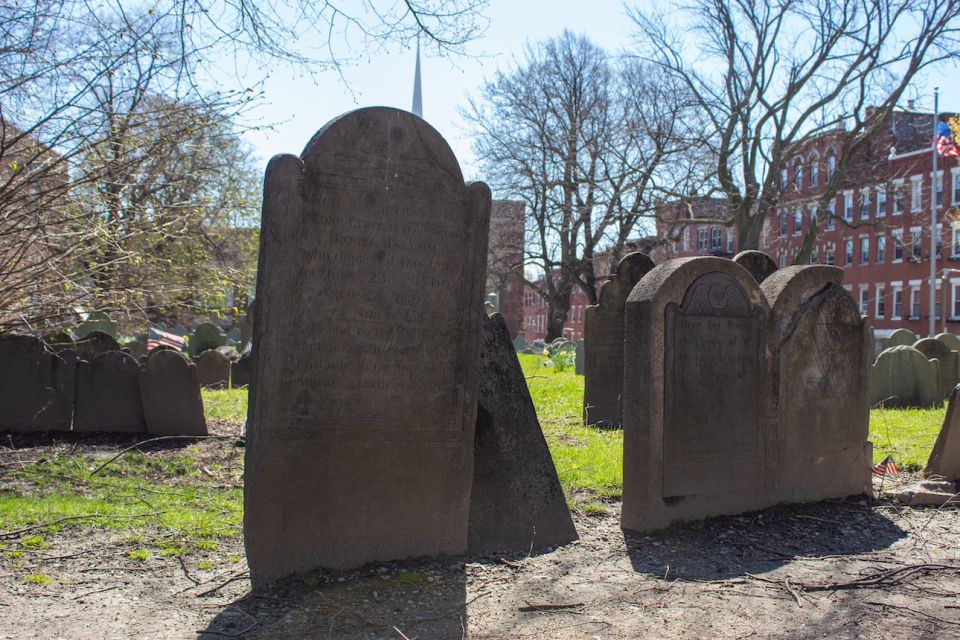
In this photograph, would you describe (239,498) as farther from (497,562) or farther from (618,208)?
(618,208)

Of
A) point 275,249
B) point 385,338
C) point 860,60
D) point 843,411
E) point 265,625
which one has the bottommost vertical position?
point 265,625

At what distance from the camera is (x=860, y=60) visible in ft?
78.3

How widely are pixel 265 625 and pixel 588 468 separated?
393cm

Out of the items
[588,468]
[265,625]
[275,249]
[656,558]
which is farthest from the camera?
[588,468]

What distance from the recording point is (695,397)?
18.0ft

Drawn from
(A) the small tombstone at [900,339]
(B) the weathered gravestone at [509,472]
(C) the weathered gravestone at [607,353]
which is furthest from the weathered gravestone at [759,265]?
(A) the small tombstone at [900,339]

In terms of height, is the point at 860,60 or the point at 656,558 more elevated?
the point at 860,60

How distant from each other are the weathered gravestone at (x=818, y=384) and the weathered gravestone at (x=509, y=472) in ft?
6.24

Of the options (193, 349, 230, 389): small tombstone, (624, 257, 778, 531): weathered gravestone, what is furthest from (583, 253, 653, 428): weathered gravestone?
(193, 349, 230, 389): small tombstone

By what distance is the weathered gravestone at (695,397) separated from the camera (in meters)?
5.27

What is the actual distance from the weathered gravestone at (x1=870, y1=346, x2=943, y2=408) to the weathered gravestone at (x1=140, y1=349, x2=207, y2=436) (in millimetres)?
9809

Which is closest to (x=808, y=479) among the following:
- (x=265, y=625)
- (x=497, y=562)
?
(x=497, y=562)

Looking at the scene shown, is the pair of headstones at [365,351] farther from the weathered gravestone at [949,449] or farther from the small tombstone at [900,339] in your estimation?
the small tombstone at [900,339]

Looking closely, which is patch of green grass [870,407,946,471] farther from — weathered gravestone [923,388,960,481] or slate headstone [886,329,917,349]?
slate headstone [886,329,917,349]
